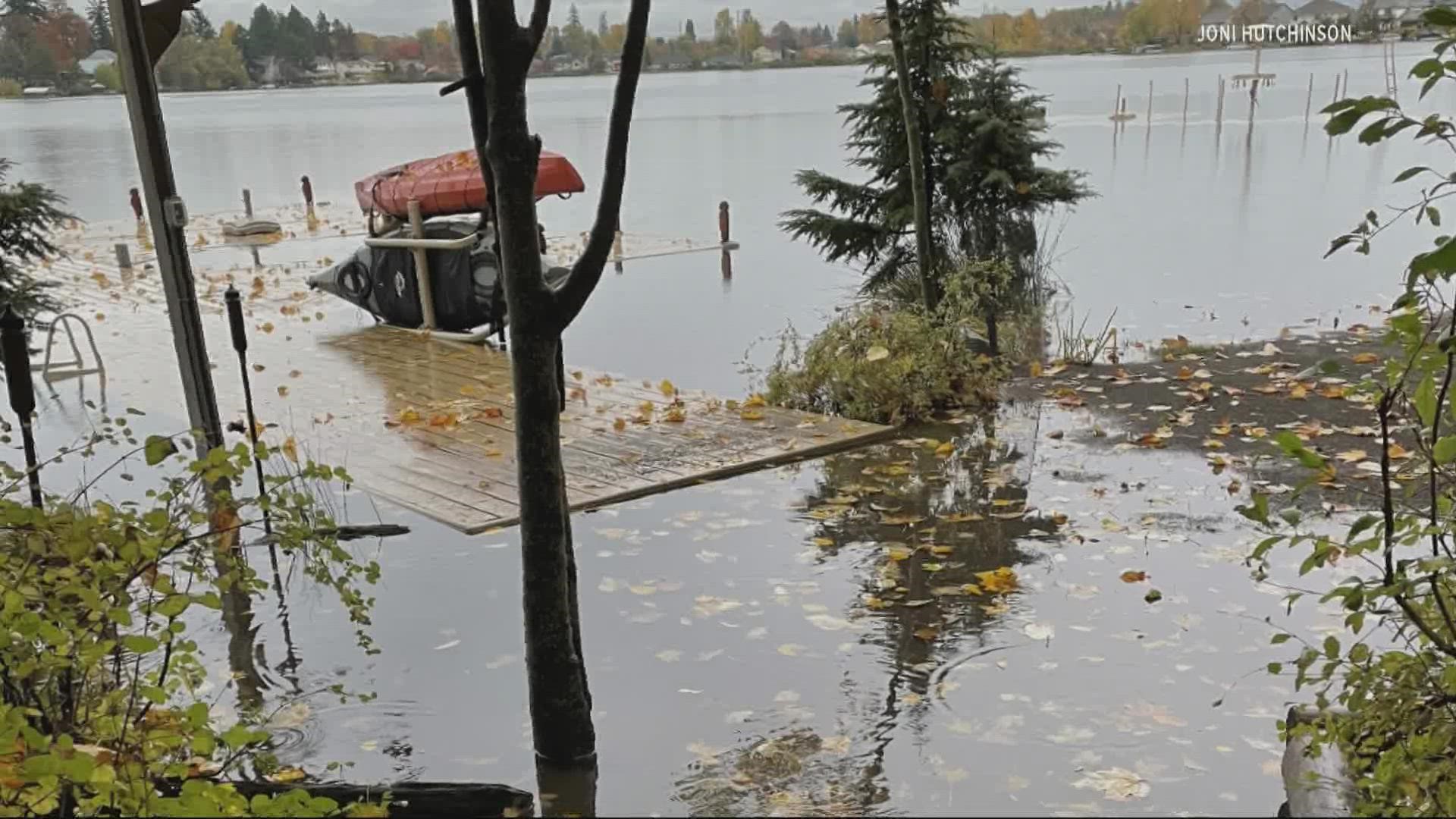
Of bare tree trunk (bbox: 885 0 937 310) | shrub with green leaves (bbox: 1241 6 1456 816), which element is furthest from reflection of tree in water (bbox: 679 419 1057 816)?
bare tree trunk (bbox: 885 0 937 310)

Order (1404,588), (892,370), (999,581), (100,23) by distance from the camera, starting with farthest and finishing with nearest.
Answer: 1. (892,370)
2. (100,23)
3. (999,581)
4. (1404,588)

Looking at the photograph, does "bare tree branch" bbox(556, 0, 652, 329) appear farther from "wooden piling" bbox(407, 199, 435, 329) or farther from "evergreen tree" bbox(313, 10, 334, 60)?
"evergreen tree" bbox(313, 10, 334, 60)

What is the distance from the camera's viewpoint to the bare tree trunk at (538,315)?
9.91ft

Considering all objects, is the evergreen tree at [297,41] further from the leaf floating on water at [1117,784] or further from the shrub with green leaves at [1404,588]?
the shrub with green leaves at [1404,588]

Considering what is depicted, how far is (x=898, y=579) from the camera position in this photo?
180 inches

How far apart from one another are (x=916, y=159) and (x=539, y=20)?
5.00m

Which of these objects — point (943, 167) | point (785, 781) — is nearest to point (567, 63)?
point (943, 167)

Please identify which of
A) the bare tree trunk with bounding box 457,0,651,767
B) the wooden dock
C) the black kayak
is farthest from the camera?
the black kayak

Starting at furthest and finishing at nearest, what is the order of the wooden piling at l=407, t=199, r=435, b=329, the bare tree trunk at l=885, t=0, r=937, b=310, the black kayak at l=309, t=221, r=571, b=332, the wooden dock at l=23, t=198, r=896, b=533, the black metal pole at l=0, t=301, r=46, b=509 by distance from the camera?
the wooden piling at l=407, t=199, r=435, b=329 → the black kayak at l=309, t=221, r=571, b=332 → the bare tree trunk at l=885, t=0, r=937, b=310 → the wooden dock at l=23, t=198, r=896, b=533 → the black metal pole at l=0, t=301, r=46, b=509

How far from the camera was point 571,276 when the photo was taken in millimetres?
3174

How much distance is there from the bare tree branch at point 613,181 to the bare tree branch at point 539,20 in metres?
0.21

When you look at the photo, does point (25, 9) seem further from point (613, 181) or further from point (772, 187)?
point (772, 187)

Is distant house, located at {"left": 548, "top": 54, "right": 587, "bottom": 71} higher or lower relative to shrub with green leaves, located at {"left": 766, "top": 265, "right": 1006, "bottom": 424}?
higher

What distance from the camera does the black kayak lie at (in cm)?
952
